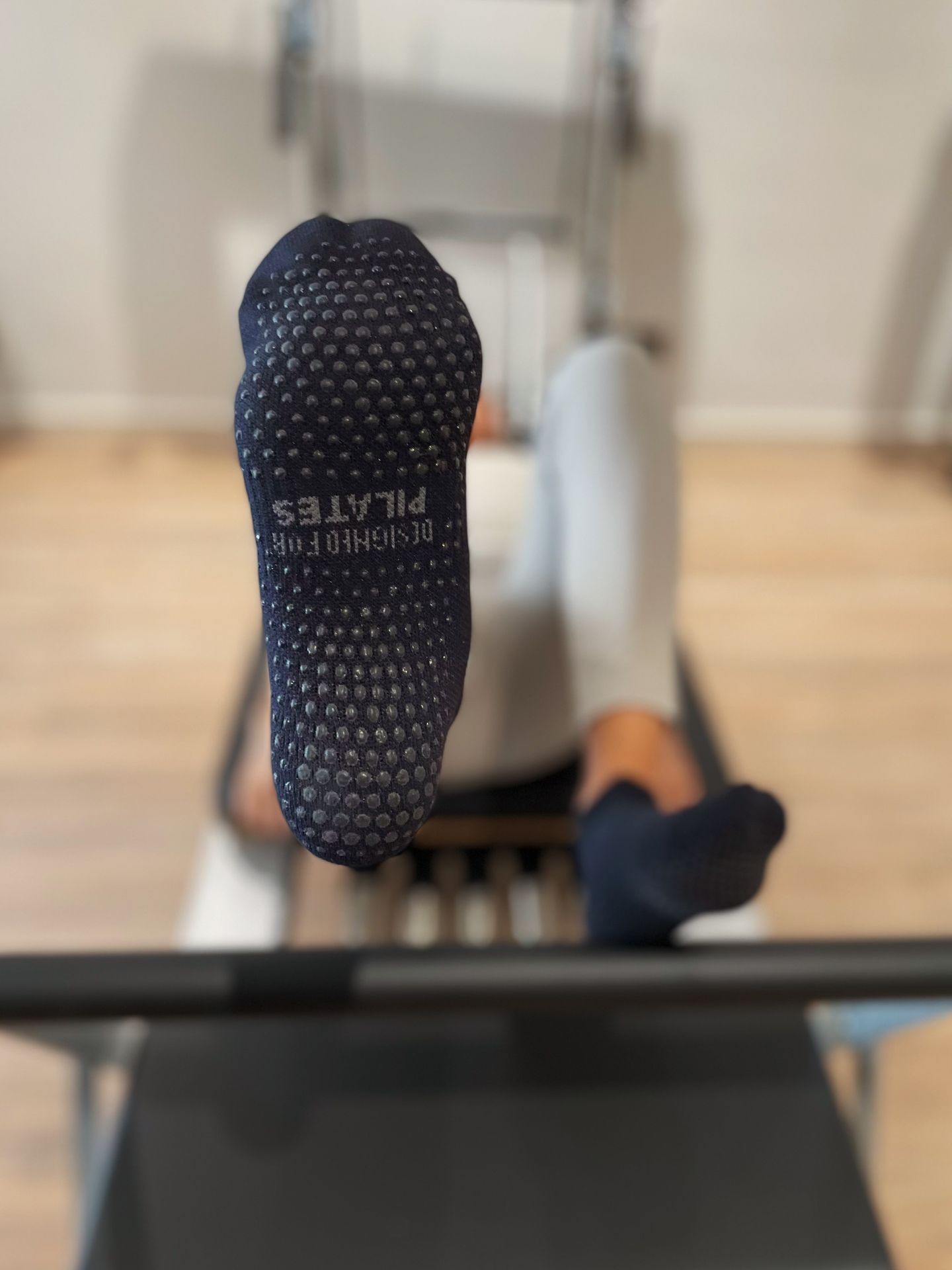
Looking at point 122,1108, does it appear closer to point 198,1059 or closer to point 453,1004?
point 198,1059

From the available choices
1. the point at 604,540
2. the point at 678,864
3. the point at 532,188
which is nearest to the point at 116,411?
the point at 532,188

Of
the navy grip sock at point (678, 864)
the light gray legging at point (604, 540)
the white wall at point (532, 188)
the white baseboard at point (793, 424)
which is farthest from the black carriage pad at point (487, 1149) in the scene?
the white baseboard at point (793, 424)

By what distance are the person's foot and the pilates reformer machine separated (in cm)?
17

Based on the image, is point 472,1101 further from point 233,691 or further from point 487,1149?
point 233,691

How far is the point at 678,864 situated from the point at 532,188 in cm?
167

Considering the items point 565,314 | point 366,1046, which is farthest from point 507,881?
point 565,314

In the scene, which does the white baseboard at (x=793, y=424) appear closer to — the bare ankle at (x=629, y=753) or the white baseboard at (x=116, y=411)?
the white baseboard at (x=116, y=411)

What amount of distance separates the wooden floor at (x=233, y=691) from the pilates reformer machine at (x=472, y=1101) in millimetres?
308

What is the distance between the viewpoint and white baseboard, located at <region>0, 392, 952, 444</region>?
5.95ft

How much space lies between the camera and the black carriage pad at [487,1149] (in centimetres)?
60

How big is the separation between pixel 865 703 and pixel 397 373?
53.3 inches

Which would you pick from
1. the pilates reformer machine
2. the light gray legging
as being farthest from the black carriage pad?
the light gray legging

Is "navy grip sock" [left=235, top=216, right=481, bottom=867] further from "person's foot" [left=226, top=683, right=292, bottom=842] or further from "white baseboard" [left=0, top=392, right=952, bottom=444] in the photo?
"white baseboard" [left=0, top=392, right=952, bottom=444]

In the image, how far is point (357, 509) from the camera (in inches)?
9.8
